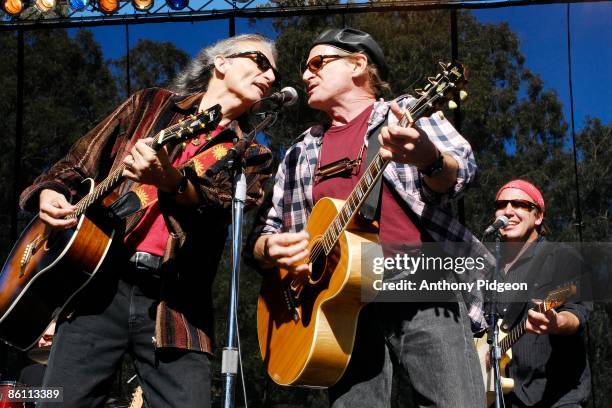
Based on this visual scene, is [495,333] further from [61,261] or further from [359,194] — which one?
[61,261]

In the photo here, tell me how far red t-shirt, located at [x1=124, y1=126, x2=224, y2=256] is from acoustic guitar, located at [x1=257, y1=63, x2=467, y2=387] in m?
0.54

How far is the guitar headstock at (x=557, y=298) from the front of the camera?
14.1 feet

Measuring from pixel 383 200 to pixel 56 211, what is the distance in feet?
4.03

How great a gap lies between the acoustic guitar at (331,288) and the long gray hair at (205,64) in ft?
3.07

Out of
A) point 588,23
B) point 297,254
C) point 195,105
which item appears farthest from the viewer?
point 588,23

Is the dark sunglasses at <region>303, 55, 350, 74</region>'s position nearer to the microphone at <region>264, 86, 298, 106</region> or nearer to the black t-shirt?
the microphone at <region>264, 86, 298, 106</region>

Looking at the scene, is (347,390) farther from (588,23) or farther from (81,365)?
(588,23)

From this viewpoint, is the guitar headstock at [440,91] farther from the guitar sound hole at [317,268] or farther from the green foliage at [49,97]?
the green foliage at [49,97]

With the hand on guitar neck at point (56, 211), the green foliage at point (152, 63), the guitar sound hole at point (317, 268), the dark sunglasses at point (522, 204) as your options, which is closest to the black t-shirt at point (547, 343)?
the dark sunglasses at point (522, 204)

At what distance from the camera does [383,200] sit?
9.52 ft

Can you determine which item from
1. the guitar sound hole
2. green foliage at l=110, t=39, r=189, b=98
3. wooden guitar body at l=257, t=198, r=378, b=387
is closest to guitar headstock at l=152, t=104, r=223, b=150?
wooden guitar body at l=257, t=198, r=378, b=387

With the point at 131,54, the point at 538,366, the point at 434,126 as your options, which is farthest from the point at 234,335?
the point at 131,54

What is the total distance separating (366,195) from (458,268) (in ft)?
1.33

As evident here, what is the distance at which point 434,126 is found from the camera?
2.89m
